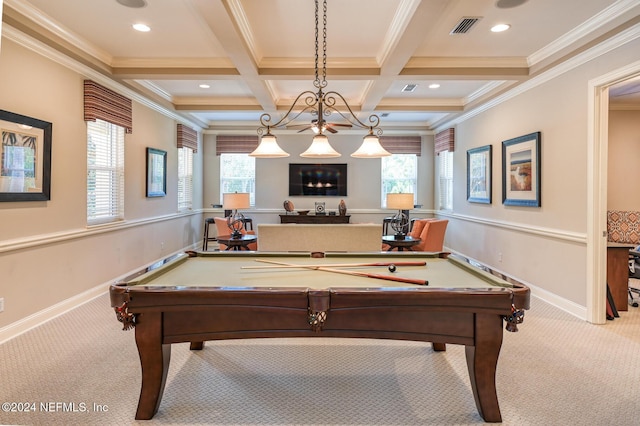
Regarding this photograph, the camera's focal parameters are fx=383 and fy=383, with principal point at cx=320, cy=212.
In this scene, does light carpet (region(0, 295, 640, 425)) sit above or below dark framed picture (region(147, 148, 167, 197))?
below

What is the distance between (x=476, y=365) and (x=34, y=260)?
366 centimetres

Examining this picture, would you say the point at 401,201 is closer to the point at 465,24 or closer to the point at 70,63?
the point at 465,24

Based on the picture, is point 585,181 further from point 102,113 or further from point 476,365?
point 102,113

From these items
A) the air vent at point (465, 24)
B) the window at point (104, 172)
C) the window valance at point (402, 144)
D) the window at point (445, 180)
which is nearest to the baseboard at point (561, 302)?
the air vent at point (465, 24)

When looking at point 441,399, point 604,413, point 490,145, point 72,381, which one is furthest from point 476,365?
point 490,145

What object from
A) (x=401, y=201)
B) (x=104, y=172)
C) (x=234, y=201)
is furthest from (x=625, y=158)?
(x=104, y=172)

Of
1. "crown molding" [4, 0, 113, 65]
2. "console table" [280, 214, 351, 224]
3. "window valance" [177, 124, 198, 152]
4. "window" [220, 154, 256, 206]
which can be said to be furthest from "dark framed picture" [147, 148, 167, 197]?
"console table" [280, 214, 351, 224]

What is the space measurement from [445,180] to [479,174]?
1.83m

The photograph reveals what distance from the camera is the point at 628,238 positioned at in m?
5.65

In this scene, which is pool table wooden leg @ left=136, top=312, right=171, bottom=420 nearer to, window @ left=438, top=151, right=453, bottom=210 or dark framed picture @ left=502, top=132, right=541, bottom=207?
dark framed picture @ left=502, top=132, right=541, bottom=207

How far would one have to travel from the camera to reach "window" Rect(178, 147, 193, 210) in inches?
278

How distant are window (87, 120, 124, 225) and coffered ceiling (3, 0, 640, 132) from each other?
26.2 inches

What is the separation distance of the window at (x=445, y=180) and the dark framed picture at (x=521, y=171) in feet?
7.52

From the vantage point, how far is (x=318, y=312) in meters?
1.93
